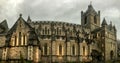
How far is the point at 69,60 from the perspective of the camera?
75438 millimetres

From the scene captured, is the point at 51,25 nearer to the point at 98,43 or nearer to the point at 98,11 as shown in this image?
the point at 98,43

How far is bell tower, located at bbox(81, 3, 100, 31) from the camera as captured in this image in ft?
328

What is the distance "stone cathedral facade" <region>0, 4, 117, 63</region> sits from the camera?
62.6 meters

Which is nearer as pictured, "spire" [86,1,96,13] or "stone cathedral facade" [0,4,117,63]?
"stone cathedral facade" [0,4,117,63]

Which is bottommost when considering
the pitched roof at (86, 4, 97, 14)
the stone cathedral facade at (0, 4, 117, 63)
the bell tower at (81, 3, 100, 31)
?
the stone cathedral facade at (0, 4, 117, 63)

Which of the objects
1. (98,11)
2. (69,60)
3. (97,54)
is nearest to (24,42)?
(69,60)

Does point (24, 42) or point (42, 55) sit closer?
point (24, 42)

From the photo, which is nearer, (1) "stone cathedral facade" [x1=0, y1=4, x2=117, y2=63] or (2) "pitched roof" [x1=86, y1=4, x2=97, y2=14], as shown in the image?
(1) "stone cathedral facade" [x1=0, y1=4, x2=117, y2=63]

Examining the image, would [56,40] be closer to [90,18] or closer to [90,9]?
[90,18]

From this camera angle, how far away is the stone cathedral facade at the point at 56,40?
6256 centimetres

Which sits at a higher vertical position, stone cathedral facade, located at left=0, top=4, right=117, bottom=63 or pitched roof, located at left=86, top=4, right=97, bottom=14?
pitched roof, located at left=86, top=4, right=97, bottom=14

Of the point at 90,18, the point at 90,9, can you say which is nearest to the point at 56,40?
the point at 90,18

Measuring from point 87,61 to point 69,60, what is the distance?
670 centimetres

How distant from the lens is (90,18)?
3944 inches
